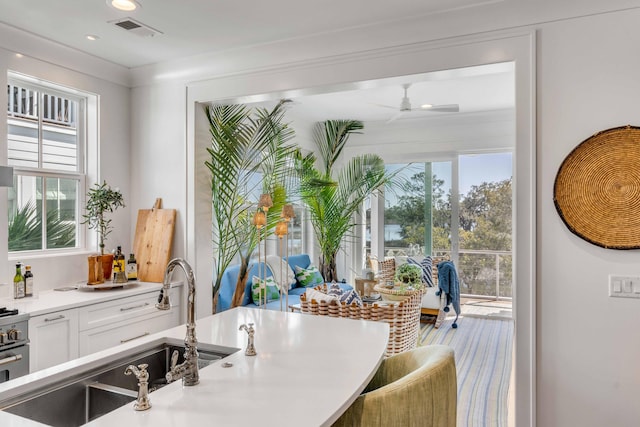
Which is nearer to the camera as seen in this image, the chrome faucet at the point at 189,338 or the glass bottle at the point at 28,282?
the chrome faucet at the point at 189,338

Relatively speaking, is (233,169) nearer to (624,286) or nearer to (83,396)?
(83,396)

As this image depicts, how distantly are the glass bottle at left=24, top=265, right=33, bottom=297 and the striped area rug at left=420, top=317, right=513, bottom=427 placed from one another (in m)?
3.02

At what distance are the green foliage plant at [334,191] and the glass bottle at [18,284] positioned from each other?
297cm

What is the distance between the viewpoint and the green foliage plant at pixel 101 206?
131 inches

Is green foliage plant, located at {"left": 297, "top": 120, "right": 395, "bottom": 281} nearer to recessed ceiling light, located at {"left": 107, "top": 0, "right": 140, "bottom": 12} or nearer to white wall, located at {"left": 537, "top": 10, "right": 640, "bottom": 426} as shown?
recessed ceiling light, located at {"left": 107, "top": 0, "right": 140, "bottom": 12}

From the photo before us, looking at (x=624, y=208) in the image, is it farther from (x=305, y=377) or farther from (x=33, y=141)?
(x=33, y=141)

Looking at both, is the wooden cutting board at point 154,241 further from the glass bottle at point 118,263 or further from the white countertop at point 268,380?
the white countertop at point 268,380

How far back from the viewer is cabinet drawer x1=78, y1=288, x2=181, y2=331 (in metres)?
Result: 2.83

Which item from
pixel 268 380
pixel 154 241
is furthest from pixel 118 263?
pixel 268 380

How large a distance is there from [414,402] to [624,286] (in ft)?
5.47

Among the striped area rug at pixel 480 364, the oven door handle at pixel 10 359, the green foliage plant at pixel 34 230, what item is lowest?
the striped area rug at pixel 480 364

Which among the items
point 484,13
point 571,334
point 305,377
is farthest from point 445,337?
point 305,377

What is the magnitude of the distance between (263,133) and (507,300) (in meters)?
4.44

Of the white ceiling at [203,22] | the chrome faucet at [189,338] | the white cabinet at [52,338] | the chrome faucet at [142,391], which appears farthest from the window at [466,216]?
the chrome faucet at [142,391]
